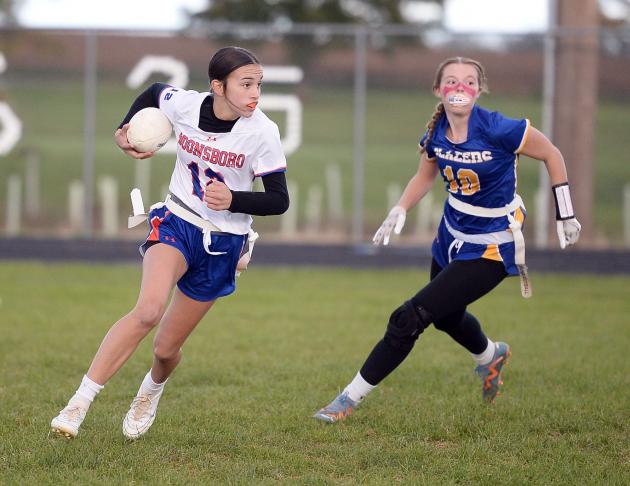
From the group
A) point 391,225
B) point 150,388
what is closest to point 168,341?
point 150,388

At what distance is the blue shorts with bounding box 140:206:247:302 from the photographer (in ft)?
17.4

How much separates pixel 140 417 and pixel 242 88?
1849mm

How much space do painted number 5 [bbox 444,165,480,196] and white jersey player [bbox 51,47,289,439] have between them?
1190 millimetres

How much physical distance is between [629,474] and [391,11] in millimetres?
26120

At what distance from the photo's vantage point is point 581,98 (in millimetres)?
13953

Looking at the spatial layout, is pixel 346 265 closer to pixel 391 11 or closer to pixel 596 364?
pixel 596 364

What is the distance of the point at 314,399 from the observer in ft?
21.0

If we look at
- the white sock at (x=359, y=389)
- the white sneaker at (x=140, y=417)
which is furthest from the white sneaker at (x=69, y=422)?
the white sock at (x=359, y=389)

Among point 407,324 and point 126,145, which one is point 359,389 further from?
point 126,145

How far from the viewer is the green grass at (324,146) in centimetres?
1467

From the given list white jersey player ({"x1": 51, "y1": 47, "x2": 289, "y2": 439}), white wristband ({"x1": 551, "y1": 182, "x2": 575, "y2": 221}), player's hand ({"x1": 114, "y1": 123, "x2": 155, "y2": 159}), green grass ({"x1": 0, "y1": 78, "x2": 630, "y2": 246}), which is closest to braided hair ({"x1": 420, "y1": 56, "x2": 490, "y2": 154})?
white wristband ({"x1": 551, "y1": 182, "x2": 575, "y2": 221})

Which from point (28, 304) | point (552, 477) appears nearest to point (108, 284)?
point (28, 304)

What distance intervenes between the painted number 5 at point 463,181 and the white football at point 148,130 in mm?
1699

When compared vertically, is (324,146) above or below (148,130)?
below
